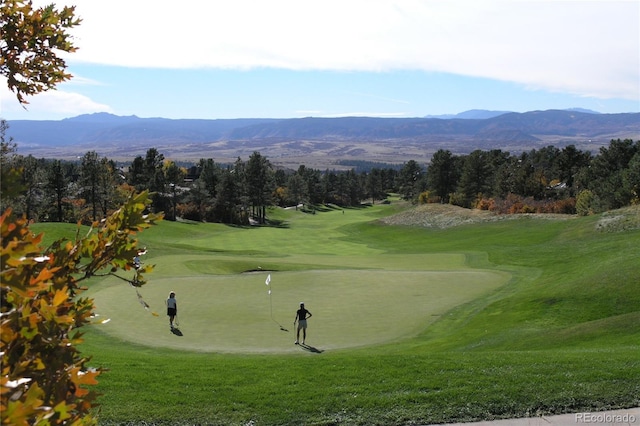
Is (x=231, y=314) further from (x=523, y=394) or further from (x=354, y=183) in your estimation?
(x=354, y=183)

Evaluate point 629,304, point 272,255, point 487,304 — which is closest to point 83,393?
point 629,304

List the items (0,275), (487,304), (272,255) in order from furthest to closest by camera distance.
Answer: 1. (272,255)
2. (487,304)
3. (0,275)

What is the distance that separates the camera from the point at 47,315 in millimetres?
3441

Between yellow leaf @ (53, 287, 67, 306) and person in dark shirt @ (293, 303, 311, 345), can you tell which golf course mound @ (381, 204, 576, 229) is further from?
yellow leaf @ (53, 287, 67, 306)

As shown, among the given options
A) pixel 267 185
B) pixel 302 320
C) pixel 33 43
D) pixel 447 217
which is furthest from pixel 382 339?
pixel 267 185

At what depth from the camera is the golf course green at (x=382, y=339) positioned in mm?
10586

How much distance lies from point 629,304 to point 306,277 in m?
15.0

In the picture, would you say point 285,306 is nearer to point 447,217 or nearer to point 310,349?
point 310,349

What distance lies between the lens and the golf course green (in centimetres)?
1059

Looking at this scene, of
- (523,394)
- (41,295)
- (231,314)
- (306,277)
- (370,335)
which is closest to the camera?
(41,295)

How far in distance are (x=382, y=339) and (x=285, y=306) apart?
546cm

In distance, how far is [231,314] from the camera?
21625mm

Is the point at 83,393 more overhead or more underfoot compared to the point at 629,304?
more overhead

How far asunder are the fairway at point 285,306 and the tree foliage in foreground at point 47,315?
1348cm
